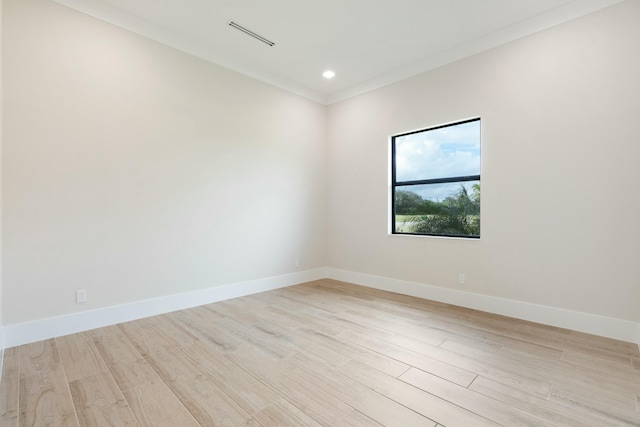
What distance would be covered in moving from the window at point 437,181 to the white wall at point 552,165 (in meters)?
0.20

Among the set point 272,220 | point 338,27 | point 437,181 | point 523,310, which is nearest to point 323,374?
point 523,310

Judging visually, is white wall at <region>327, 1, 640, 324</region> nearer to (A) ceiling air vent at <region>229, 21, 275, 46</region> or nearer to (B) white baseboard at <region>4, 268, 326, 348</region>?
(A) ceiling air vent at <region>229, 21, 275, 46</region>

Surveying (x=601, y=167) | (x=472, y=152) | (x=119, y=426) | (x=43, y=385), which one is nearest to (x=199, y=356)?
(x=119, y=426)

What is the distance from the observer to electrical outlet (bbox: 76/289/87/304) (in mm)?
2755

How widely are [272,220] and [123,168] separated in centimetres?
195

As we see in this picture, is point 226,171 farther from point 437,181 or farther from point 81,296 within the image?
point 437,181

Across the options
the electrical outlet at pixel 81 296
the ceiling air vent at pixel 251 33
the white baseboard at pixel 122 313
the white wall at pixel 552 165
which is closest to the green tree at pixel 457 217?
the white wall at pixel 552 165

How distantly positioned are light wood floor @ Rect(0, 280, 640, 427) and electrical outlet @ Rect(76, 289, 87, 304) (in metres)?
0.32

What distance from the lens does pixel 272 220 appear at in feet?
14.3

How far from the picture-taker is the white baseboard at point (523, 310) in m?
2.59

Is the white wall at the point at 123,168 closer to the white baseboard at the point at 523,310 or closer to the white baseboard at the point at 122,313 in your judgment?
the white baseboard at the point at 122,313

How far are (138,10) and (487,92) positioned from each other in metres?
3.75

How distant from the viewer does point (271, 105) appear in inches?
170

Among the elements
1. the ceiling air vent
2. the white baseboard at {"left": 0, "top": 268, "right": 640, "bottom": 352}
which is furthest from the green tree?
the ceiling air vent
